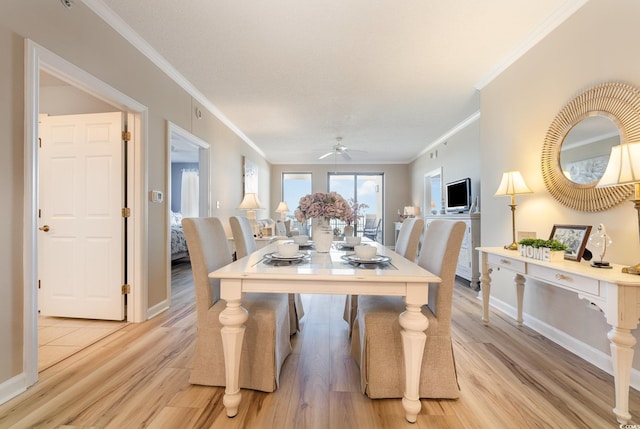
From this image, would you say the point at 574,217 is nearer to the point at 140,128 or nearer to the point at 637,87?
the point at 637,87

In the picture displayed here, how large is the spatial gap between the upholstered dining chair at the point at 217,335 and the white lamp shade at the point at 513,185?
2271mm

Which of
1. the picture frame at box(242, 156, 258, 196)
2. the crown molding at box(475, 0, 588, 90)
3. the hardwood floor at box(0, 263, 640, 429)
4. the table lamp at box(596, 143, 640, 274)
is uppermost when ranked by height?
the crown molding at box(475, 0, 588, 90)

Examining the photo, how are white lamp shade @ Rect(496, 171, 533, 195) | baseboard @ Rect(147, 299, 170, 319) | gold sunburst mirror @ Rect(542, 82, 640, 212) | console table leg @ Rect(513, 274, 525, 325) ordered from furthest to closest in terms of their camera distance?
baseboard @ Rect(147, 299, 170, 319) < console table leg @ Rect(513, 274, 525, 325) < white lamp shade @ Rect(496, 171, 533, 195) < gold sunburst mirror @ Rect(542, 82, 640, 212)

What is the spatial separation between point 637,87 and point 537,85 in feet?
2.89

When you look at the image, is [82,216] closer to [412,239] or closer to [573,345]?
[412,239]

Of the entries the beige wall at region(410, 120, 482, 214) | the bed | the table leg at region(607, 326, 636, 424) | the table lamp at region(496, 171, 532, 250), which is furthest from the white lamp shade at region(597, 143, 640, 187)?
the bed

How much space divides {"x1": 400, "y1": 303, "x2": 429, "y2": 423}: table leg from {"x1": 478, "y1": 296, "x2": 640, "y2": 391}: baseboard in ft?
4.67

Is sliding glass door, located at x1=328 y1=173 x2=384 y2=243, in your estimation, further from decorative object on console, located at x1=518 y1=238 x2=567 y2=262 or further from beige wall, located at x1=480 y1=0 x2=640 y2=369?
decorative object on console, located at x1=518 y1=238 x2=567 y2=262

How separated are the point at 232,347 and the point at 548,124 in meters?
2.94

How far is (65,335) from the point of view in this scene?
7.76 feet

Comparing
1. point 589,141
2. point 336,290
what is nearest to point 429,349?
point 336,290

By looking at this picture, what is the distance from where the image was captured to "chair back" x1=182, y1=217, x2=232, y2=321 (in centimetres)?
159

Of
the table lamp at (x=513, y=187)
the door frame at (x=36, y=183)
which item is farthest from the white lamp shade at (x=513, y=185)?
the door frame at (x=36, y=183)

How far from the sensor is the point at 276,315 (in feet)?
5.43
